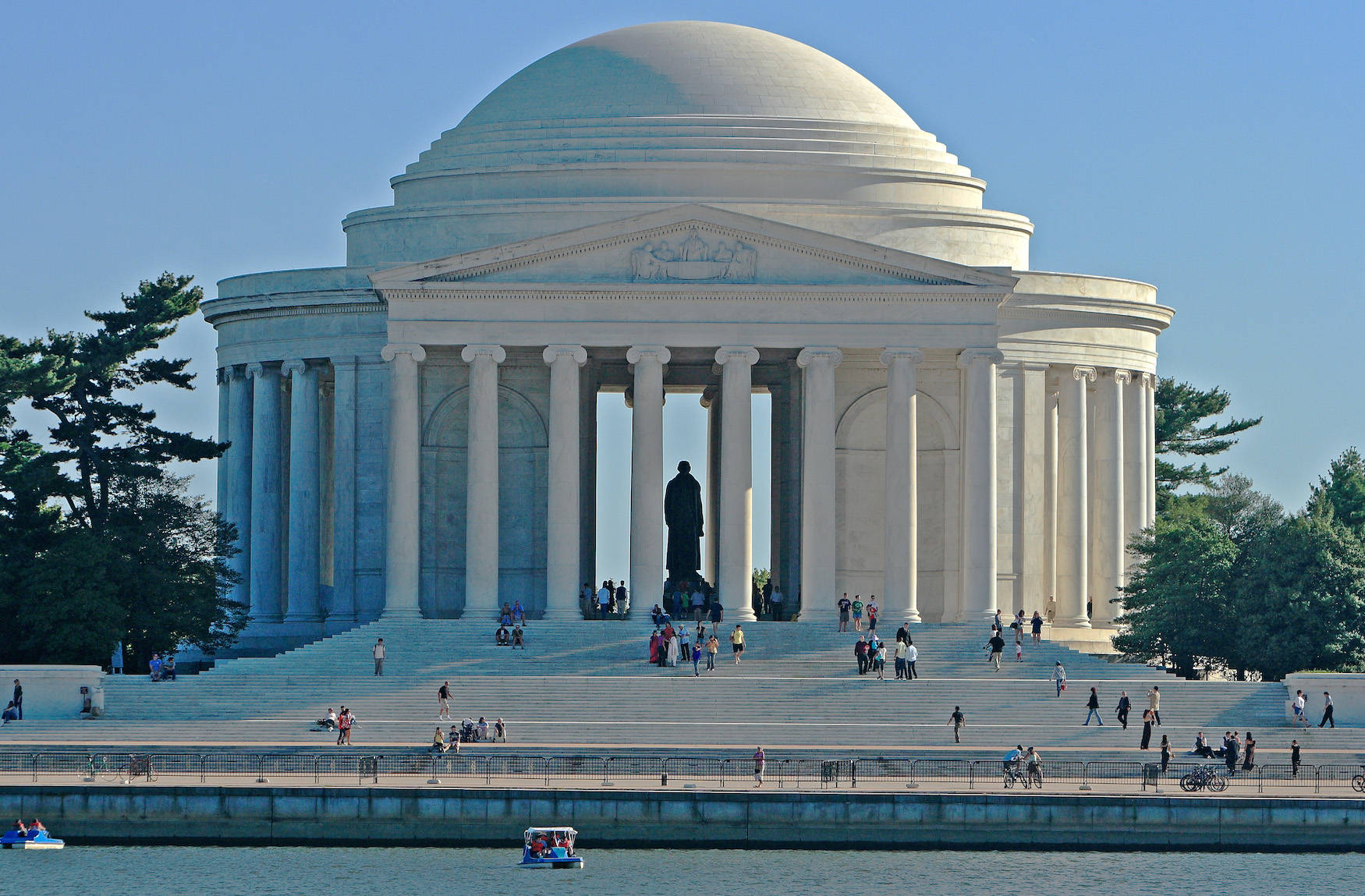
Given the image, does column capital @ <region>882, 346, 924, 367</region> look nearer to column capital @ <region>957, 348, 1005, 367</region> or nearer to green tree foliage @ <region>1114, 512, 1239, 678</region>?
column capital @ <region>957, 348, 1005, 367</region>

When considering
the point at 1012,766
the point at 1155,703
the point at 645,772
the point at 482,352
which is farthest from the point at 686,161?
the point at 1012,766

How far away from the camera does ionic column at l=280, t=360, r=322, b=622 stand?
389 ft

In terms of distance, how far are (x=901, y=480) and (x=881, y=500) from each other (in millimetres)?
6744

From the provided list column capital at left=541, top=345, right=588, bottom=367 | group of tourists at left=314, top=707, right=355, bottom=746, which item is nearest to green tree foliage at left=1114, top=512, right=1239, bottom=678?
column capital at left=541, top=345, right=588, bottom=367

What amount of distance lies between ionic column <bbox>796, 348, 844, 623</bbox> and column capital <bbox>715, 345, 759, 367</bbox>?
1699mm

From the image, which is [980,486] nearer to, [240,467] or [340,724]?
[340,724]

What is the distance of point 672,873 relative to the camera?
76375 mm

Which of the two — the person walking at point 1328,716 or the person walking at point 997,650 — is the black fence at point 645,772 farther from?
the person walking at point 997,650

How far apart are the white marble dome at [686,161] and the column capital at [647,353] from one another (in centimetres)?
706

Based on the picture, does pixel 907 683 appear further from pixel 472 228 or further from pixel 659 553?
pixel 472 228

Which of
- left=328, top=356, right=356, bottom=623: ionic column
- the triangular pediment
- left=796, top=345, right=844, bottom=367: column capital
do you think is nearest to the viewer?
the triangular pediment

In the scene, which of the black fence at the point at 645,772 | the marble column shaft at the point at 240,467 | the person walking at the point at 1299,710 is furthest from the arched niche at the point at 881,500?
the black fence at the point at 645,772

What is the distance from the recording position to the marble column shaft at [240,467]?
121 metres

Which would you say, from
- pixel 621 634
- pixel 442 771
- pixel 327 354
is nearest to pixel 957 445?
pixel 621 634
